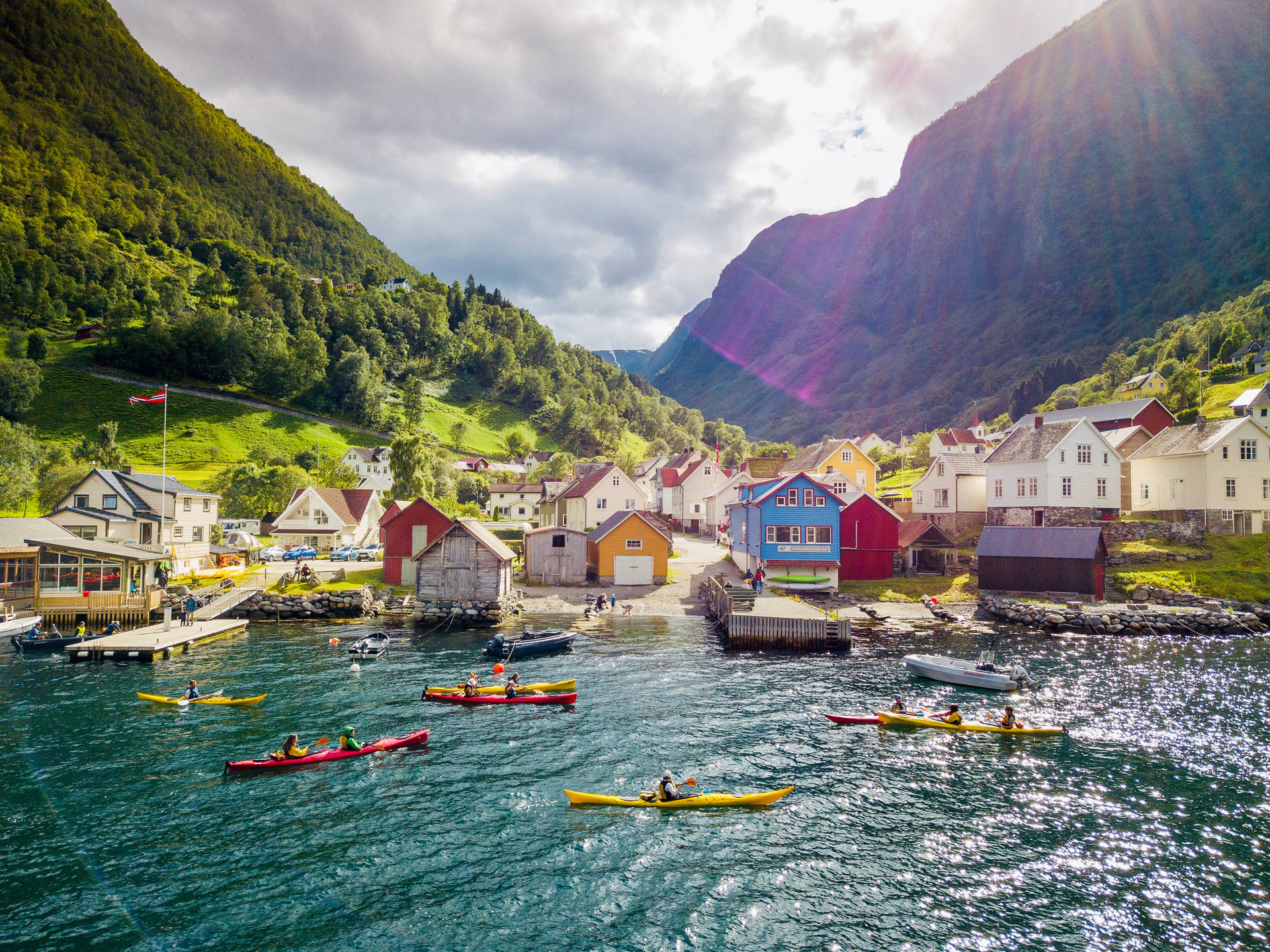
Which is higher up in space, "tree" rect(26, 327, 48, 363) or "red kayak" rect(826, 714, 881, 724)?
"tree" rect(26, 327, 48, 363)

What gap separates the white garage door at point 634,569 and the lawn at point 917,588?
18.9 m

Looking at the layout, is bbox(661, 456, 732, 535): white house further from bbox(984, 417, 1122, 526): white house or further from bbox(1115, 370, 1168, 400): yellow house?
bbox(1115, 370, 1168, 400): yellow house

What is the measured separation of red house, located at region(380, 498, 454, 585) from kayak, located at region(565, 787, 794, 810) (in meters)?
41.7

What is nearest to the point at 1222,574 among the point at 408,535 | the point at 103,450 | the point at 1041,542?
the point at 1041,542

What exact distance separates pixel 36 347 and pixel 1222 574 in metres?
190

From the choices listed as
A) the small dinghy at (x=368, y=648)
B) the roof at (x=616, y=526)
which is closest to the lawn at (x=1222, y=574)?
the roof at (x=616, y=526)

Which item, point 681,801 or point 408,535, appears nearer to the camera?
point 681,801

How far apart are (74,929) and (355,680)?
2084 centimetres

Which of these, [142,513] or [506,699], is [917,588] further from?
[142,513]

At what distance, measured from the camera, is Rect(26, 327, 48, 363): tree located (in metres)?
126

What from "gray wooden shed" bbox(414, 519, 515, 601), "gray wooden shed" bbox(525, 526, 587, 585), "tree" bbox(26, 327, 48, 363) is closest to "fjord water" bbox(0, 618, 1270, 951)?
"gray wooden shed" bbox(414, 519, 515, 601)

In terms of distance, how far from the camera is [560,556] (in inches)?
2606

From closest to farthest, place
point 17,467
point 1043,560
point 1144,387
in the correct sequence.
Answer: point 1043,560 → point 17,467 → point 1144,387

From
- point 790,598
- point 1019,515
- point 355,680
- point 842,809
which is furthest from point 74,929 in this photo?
point 1019,515
